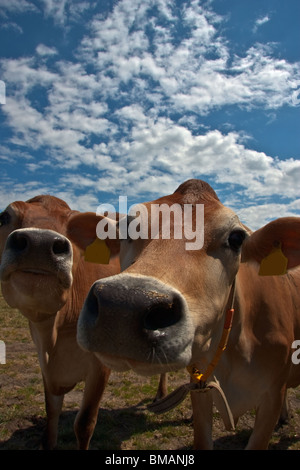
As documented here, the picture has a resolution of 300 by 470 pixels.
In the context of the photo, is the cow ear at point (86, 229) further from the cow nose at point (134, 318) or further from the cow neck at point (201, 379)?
the cow nose at point (134, 318)

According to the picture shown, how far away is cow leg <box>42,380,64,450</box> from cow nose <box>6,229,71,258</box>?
231 centimetres

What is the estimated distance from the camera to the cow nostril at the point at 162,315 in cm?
177

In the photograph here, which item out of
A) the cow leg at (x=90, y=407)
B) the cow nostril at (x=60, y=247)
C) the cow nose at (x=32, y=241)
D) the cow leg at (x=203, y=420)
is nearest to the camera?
the cow nose at (x=32, y=241)

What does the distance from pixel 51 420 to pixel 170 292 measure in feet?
12.1

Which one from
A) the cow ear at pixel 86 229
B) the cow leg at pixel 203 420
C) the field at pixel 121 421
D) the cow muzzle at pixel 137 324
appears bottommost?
the field at pixel 121 421

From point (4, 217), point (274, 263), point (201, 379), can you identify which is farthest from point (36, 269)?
point (274, 263)

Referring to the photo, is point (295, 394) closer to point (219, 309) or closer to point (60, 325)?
point (60, 325)

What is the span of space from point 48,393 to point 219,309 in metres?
3.20

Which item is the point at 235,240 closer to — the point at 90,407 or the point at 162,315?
the point at 162,315

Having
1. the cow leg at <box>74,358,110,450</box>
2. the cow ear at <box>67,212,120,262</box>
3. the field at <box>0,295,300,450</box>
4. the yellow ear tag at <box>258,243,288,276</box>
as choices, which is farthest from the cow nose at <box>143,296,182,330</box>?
the field at <box>0,295,300,450</box>

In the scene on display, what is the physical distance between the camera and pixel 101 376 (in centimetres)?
425

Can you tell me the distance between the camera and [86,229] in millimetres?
4418

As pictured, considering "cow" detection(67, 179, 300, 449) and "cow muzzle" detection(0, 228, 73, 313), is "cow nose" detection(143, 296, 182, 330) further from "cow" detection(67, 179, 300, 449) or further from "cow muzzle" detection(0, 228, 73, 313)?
"cow muzzle" detection(0, 228, 73, 313)

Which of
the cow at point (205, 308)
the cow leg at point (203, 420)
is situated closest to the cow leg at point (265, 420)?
the cow at point (205, 308)
